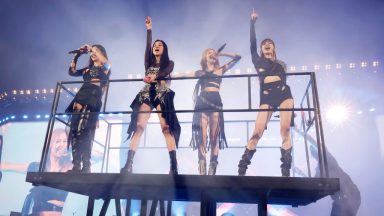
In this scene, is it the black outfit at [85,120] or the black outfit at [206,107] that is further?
the black outfit at [206,107]

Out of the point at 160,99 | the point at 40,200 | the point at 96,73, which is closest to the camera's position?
the point at 160,99

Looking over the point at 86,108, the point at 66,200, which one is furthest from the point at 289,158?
the point at 66,200

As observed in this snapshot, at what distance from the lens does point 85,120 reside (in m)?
4.50

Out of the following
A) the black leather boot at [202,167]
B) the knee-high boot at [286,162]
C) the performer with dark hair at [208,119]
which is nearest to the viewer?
the knee-high boot at [286,162]

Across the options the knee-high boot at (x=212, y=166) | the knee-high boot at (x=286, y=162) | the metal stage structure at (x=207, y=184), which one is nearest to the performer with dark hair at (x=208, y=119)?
the knee-high boot at (x=212, y=166)

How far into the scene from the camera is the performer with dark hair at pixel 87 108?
14.5 feet

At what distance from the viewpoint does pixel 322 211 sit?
11977 mm

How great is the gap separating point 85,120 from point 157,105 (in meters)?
1.14

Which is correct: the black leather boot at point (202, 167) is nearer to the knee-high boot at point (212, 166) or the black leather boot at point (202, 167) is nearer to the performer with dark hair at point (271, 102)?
the knee-high boot at point (212, 166)

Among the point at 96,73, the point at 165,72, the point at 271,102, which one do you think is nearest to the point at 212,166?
the point at 271,102

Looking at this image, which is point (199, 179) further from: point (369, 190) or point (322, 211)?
point (369, 190)

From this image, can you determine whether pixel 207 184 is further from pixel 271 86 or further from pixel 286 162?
pixel 271 86

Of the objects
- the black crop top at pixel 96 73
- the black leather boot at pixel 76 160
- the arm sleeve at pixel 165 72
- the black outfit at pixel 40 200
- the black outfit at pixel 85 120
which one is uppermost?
the black crop top at pixel 96 73

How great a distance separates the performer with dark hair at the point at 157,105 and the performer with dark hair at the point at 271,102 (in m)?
1.00
